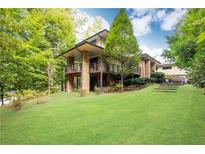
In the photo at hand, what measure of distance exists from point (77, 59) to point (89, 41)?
2.60 meters

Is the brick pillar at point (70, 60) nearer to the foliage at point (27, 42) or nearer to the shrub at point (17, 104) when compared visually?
the foliage at point (27, 42)

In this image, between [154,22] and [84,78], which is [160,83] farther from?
[84,78]

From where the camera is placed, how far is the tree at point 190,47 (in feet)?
13.8

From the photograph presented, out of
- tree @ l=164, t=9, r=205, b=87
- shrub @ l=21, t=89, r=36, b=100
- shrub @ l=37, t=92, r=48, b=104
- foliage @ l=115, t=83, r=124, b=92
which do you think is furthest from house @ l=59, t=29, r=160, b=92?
shrub @ l=21, t=89, r=36, b=100

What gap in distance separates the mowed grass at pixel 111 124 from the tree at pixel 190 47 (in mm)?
884

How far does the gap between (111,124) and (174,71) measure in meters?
2.77

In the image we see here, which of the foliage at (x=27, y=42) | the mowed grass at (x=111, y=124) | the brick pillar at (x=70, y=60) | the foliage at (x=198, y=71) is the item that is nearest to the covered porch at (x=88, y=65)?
the brick pillar at (x=70, y=60)

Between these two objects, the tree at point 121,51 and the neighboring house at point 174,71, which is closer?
the neighboring house at point 174,71

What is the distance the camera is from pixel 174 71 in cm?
566

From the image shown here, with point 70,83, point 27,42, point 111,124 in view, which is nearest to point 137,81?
point 111,124

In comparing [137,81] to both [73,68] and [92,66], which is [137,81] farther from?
[73,68]

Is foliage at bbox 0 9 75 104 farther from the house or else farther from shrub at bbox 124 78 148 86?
shrub at bbox 124 78 148 86
